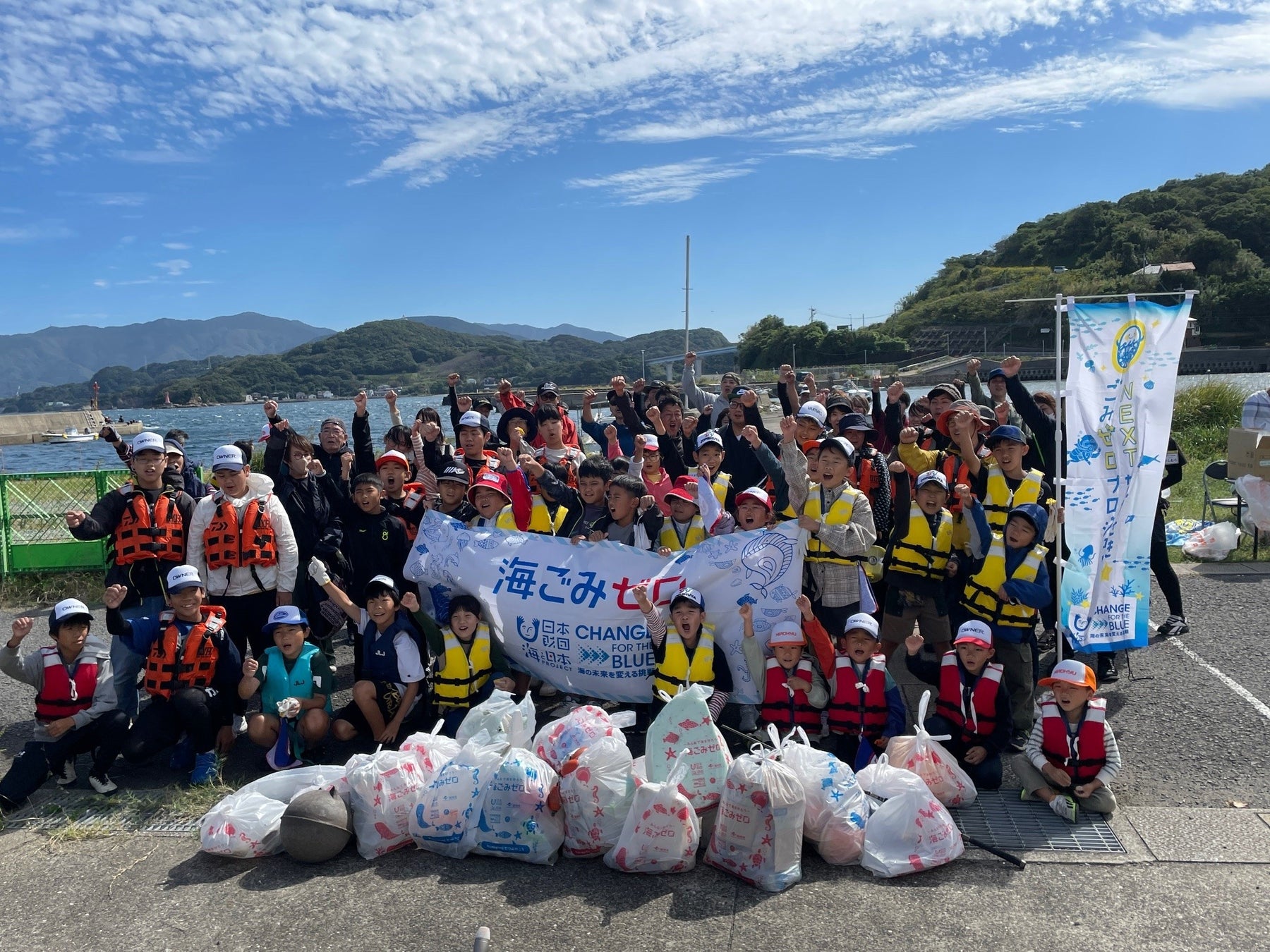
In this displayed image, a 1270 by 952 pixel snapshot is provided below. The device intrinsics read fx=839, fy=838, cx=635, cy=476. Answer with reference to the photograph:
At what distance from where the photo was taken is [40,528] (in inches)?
394

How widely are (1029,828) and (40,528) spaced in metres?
10.8

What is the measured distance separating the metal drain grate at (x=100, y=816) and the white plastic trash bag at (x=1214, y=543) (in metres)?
10.2

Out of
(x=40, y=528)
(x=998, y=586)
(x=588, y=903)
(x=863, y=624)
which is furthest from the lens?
(x=40, y=528)

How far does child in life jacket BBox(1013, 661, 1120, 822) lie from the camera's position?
14.5ft

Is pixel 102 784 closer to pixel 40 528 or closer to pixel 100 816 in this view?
pixel 100 816

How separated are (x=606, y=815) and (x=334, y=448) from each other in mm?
5117

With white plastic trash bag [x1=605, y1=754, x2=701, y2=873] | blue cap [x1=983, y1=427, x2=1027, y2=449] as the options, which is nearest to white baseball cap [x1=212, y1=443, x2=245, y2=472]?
white plastic trash bag [x1=605, y1=754, x2=701, y2=873]

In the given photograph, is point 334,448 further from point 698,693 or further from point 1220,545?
point 1220,545

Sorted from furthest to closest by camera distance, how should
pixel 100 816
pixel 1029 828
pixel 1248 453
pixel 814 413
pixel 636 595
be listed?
pixel 1248 453 → pixel 814 413 → pixel 636 595 → pixel 100 816 → pixel 1029 828

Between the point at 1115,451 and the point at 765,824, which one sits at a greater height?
the point at 1115,451

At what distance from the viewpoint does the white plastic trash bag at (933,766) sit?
4.38m

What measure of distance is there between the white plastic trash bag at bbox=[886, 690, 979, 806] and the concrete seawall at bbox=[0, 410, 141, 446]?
340 ft

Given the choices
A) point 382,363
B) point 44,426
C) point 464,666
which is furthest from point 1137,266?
point 44,426

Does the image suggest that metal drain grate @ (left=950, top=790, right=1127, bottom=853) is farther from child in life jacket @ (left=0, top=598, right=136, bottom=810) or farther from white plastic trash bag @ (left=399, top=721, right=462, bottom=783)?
child in life jacket @ (left=0, top=598, right=136, bottom=810)
